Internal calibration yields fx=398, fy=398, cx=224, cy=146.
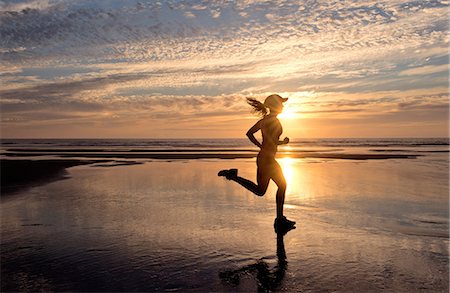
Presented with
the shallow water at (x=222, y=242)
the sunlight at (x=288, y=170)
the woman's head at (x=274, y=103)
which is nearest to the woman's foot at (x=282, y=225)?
the shallow water at (x=222, y=242)

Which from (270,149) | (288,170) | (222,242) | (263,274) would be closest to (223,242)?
(222,242)

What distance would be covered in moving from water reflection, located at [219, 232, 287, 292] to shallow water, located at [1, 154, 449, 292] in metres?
0.02

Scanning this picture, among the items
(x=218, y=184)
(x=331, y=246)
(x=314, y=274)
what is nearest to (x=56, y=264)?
(x=314, y=274)

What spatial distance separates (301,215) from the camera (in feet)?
28.9

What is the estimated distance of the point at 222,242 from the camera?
659cm

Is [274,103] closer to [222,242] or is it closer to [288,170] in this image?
[222,242]

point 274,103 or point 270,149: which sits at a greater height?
point 274,103

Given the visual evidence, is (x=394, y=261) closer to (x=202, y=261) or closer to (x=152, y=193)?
(x=202, y=261)

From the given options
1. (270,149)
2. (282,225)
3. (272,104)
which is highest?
(272,104)

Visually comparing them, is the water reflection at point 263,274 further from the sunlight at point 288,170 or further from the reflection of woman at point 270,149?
the sunlight at point 288,170

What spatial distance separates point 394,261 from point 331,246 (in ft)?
3.30

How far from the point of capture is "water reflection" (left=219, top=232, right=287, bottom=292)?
187 inches

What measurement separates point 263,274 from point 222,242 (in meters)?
1.60

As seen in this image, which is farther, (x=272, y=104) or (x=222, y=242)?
(x=272, y=104)
